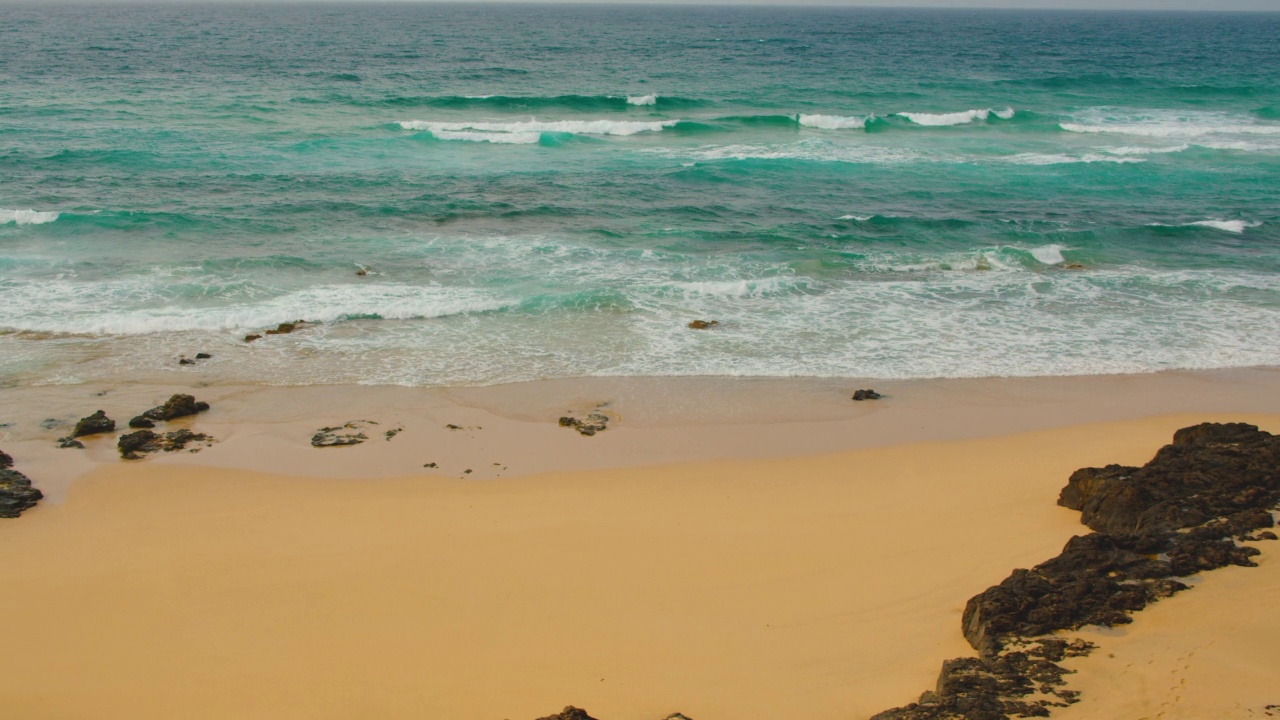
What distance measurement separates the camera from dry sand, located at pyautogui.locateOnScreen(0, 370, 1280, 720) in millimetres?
7703

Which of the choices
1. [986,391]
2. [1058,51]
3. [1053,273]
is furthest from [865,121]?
[1058,51]

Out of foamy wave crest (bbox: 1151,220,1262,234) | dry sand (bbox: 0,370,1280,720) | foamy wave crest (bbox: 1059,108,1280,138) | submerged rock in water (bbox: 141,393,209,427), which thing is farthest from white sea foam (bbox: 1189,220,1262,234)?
submerged rock in water (bbox: 141,393,209,427)

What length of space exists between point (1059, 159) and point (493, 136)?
70.3 feet

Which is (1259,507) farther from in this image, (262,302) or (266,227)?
(266,227)

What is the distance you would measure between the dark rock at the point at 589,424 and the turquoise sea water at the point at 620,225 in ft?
6.13

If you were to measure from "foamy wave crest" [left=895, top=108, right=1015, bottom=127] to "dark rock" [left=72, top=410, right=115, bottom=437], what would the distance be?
118ft

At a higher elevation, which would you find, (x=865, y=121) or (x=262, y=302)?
(x=865, y=121)

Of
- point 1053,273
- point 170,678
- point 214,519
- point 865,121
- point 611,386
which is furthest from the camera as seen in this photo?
point 865,121

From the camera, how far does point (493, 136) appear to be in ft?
119

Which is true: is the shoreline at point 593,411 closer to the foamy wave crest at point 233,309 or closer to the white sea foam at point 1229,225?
the foamy wave crest at point 233,309

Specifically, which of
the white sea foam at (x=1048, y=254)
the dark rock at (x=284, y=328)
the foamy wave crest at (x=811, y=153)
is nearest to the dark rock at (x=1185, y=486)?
the white sea foam at (x=1048, y=254)

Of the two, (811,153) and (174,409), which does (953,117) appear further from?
(174,409)

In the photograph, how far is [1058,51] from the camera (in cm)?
7669

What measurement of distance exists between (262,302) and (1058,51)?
7619 centimetres
